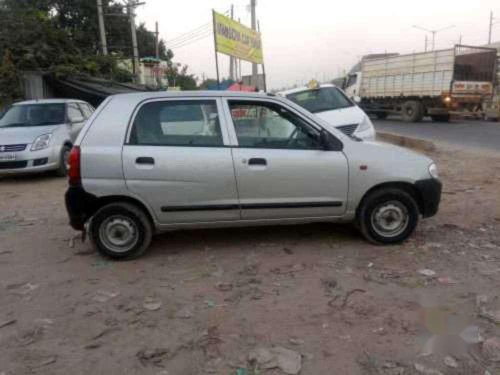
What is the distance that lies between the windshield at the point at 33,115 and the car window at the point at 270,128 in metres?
6.39

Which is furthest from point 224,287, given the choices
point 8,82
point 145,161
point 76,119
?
point 8,82

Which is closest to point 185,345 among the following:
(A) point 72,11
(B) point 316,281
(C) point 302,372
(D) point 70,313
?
(C) point 302,372

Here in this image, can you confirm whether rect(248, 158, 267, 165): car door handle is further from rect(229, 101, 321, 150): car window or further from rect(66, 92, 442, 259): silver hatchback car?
rect(229, 101, 321, 150): car window

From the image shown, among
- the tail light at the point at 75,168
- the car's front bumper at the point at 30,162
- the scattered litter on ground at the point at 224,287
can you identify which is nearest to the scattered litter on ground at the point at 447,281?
the scattered litter on ground at the point at 224,287

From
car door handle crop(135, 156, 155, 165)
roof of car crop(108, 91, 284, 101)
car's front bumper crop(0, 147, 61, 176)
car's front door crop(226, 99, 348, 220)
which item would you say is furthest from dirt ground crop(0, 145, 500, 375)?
car's front bumper crop(0, 147, 61, 176)

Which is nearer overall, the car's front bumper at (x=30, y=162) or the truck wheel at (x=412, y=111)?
the car's front bumper at (x=30, y=162)

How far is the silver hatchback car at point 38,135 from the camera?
8438mm

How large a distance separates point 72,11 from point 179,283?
38.6 m

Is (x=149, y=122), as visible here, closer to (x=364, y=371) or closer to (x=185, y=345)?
(x=185, y=345)

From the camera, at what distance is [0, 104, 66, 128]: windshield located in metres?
9.34

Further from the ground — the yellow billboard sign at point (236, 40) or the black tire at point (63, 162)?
the yellow billboard sign at point (236, 40)

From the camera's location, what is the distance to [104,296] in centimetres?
367

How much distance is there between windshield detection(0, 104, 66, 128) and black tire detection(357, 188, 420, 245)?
7.31m

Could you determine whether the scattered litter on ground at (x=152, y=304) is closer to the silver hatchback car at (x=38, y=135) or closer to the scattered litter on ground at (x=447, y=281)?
the scattered litter on ground at (x=447, y=281)
